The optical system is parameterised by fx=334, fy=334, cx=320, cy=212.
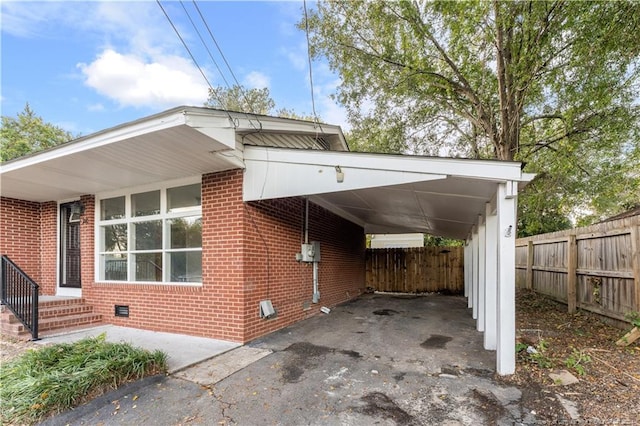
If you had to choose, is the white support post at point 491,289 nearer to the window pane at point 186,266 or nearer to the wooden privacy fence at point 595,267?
the wooden privacy fence at point 595,267

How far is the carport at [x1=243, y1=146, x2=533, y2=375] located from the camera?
156 inches

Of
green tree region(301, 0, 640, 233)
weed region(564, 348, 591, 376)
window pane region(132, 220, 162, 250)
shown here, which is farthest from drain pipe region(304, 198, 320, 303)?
weed region(564, 348, 591, 376)

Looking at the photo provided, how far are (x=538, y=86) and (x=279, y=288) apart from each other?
26.2 ft

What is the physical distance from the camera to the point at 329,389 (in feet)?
12.1

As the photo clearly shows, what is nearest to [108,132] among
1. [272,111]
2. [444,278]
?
[444,278]

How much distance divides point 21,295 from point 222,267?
12.2 feet

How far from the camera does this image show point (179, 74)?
895 centimetres

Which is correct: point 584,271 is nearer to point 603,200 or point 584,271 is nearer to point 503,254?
point 503,254

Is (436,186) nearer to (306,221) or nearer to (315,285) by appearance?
(306,221)

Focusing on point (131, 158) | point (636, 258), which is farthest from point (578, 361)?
point (131, 158)

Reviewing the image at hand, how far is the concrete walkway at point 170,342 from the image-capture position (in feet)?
15.1

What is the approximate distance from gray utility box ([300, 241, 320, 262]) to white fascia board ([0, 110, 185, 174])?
4098mm

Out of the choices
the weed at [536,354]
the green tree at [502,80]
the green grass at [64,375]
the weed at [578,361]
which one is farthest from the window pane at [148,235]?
the green tree at [502,80]

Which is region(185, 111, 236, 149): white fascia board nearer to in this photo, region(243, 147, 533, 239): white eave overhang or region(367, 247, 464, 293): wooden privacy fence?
region(243, 147, 533, 239): white eave overhang
